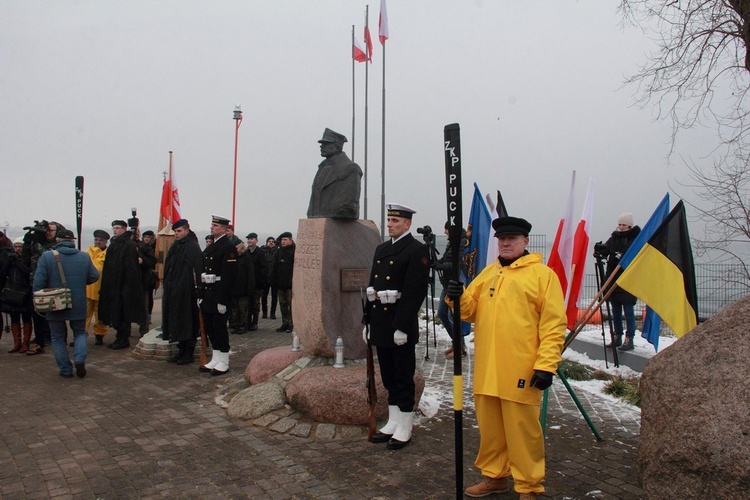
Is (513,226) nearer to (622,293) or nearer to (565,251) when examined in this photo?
(565,251)

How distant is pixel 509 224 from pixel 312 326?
3077 mm

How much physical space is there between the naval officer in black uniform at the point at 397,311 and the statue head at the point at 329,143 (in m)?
1.93

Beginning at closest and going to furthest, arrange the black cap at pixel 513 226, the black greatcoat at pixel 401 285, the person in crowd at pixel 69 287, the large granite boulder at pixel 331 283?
the black cap at pixel 513 226 < the black greatcoat at pixel 401 285 < the large granite boulder at pixel 331 283 < the person in crowd at pixel 69 287

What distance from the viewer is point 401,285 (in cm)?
526

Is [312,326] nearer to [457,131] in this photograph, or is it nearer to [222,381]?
[222,381]

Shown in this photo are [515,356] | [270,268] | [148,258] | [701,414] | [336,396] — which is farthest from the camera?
[270,268]

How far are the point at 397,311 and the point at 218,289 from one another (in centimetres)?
340

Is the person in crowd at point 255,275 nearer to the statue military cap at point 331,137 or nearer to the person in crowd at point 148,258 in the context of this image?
the person in crowd at point 148,258

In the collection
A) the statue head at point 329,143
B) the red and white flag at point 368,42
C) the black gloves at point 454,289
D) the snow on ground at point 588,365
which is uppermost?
the red and white flag at point 368,42

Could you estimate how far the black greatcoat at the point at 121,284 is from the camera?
9758 mm

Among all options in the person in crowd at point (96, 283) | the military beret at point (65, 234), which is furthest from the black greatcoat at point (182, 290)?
the person in crowd at point (96, 283)

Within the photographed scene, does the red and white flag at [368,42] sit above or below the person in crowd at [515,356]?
above

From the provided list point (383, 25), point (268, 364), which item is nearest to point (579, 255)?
point (268, 364)

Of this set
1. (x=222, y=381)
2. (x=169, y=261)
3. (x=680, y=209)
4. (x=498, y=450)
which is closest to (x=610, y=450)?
(x=498, y=450)
